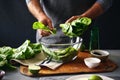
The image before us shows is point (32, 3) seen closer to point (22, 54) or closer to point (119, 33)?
point (22, 54)

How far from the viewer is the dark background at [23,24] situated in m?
2.60

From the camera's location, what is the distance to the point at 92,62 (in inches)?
56.0

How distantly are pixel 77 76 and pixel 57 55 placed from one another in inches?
7.8

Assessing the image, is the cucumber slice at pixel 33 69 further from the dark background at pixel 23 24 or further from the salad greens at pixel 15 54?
the dark background at pixel 23 24

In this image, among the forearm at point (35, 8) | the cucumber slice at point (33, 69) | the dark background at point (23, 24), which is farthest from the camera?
the dark background at point (23, 24)

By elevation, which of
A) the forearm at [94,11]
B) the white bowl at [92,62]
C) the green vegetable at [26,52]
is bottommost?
the white bowl at [92,62]

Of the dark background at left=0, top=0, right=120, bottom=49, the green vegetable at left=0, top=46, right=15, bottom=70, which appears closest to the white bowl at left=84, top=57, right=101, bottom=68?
the green vegetable at left=0, top=46, right=15, bottom=70

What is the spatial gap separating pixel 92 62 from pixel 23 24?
1.37 metres

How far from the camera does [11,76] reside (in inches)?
53.3

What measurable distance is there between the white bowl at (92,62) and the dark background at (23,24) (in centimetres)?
122

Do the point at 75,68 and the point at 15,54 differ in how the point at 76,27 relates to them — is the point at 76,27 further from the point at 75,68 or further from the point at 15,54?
the point at 15,54

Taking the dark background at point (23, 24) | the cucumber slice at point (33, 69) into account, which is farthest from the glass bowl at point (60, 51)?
the dark background at point (23, 24)

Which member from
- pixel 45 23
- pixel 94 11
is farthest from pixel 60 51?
pixel 94 11

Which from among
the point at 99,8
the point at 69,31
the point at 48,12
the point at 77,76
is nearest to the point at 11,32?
→ the point at 48,12
